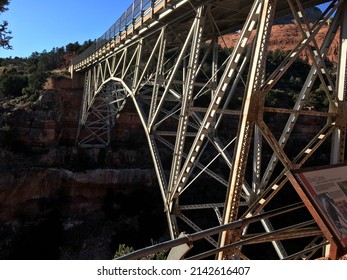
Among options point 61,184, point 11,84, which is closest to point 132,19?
point 61,184

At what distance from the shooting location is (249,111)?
3879mm

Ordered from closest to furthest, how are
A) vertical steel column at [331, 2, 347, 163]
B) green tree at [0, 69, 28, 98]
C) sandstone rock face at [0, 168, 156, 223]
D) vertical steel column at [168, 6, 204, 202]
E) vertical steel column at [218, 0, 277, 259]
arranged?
vertical steel column at [218, 0, 277, 259] < vertical steel column at [331, 2, 347, 163] < vertical steel column at [168, 6, 204, 202] < sandstone rock face at [0, 168, 156, 223] < green tree at [0, 69, 28, 98]

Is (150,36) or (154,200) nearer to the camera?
(150,36)

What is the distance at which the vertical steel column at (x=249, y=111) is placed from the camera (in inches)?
153

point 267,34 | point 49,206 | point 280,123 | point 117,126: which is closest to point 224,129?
point 280,123

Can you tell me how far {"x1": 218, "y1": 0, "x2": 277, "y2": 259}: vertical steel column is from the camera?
390 centimetres

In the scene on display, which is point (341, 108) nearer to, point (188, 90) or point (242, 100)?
point (188, 90)

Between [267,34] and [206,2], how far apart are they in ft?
8.26

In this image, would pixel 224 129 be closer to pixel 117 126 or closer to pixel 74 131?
pixel 117 126

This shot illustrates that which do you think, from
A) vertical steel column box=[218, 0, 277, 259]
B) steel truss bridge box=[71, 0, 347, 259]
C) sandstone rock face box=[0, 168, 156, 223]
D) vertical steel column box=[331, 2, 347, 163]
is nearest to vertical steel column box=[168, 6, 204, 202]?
steel truss bridge box=[71, 0, 347, 259]

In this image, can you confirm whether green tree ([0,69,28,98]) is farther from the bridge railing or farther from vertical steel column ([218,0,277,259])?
vertical steel column ([218,0,277,259])

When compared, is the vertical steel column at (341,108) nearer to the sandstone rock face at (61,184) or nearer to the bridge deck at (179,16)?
the bridge deck at (179,16)

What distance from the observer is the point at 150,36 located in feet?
30.3

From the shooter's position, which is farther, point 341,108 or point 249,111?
point 341,108
